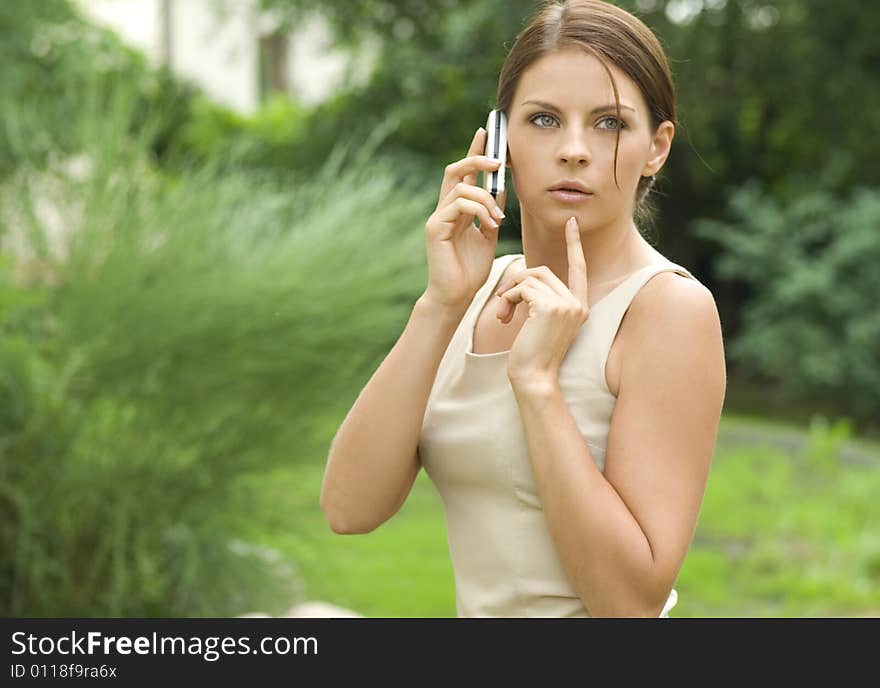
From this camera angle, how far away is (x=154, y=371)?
13.4ft

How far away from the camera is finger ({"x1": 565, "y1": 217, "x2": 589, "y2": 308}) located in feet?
5.02

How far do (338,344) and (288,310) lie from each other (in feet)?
0.93

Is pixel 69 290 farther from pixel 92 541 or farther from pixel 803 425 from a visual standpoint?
pixel 803 425

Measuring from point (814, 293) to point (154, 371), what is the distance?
23.2ft

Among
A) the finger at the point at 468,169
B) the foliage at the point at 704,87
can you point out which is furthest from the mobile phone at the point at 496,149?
the foliage at the point at 704,87

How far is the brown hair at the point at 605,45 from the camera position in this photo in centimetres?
154

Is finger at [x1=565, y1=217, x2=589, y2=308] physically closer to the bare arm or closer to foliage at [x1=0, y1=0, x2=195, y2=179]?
the bare arm

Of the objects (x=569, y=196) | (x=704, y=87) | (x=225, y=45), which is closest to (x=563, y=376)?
(x=569, y=196)

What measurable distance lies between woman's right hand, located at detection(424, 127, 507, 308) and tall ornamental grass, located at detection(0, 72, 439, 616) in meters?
2.58

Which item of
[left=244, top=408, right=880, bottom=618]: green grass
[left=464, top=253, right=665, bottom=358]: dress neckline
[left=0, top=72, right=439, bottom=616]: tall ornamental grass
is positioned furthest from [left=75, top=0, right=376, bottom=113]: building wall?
[left=464, top=253, right=665, bottom=358]: dress neckline

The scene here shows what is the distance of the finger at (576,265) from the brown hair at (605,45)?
8 cm

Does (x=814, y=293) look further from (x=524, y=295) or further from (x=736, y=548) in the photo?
(x=524, y=295)

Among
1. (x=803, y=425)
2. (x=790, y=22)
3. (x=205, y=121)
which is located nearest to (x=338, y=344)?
(x=803, y=425)

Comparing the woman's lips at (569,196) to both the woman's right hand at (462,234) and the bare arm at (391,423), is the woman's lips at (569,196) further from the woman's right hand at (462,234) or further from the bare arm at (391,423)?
the bare arm at (391,423)
